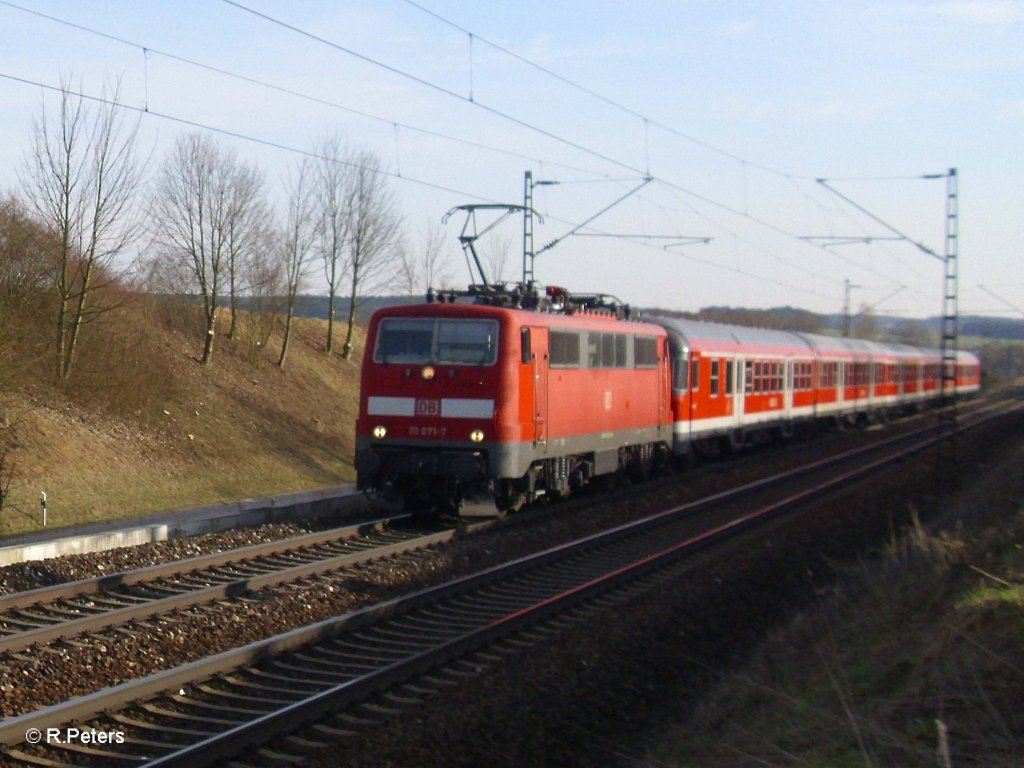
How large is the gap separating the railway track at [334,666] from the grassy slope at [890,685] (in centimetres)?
205

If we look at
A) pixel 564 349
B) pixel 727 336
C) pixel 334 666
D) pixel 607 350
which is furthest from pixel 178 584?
pixel 727 336

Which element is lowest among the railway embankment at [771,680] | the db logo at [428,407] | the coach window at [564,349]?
the railway embankment at [771,680]

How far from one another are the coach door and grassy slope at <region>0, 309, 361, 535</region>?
7725 mm

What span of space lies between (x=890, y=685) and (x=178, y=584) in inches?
276

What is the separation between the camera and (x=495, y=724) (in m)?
7.62

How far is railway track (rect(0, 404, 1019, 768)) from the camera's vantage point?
6805 millimetres

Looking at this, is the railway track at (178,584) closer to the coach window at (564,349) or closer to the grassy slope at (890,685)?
the coach window at (564,349)

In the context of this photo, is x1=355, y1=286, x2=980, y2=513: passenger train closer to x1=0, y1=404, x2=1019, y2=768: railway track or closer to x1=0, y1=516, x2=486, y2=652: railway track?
x1=0, y1=516, x2=486, y2=652: railway track

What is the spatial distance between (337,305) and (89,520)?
20415 mm

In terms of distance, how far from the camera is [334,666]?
29.1 ft

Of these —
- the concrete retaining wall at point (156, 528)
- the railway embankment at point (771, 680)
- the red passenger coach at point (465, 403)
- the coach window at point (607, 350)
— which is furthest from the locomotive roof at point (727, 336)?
the railway embankment at point (771, 680)

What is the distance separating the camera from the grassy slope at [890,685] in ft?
20.8

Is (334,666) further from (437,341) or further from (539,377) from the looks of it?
(539,377)

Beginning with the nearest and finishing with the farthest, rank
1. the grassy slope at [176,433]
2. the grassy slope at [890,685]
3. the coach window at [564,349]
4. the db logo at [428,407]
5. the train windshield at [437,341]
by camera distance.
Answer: the grassy slope at [890,685]
the train windshield at [437,341]
the db logo at [428,407]
the coach window at [564,349]
the grassy slope at [176,433]
